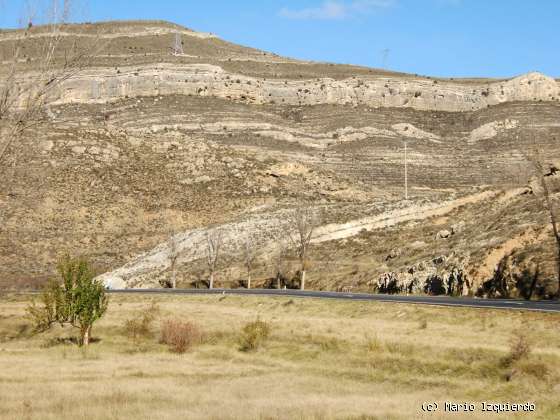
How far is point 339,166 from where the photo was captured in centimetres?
10350

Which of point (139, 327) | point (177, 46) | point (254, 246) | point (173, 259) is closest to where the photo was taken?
point (139, 327)

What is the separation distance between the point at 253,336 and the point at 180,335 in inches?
116

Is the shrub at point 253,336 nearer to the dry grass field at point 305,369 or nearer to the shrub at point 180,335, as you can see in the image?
the dry grass field at point 305,369

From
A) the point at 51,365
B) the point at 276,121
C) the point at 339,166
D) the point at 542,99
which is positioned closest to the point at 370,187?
the point at 339,166

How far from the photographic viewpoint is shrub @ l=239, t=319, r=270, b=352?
27.3 m

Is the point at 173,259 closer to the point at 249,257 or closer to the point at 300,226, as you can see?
the point at 249,257

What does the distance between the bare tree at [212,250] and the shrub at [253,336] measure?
28.2 m

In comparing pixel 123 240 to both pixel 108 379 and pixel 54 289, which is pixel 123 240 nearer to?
pixel 54 289

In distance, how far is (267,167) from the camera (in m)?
89.8

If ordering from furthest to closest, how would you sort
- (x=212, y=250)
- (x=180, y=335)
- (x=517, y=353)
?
(x=212, y=250), (x=180, y=335), (x=517, y=353)

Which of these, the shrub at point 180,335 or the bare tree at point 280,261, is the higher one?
the bare tree at point 280,261

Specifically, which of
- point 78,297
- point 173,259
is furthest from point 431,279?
point 173,259

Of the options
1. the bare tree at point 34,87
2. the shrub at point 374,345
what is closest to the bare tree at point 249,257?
the shrub at point 374,345

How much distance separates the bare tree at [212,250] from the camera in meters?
58.9
